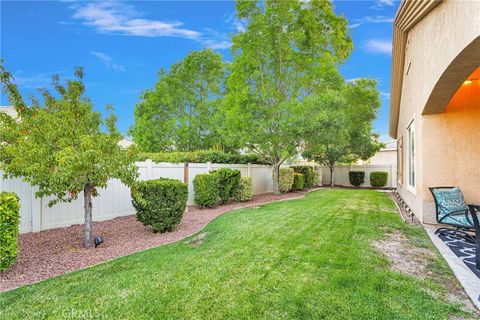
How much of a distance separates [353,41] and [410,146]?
854cm

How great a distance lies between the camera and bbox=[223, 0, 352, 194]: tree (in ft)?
42.4

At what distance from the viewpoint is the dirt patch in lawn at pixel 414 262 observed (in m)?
3.33

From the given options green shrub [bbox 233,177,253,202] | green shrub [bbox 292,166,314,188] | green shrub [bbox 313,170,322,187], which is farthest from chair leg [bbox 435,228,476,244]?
green shrub [bbox 313,170,322,187]

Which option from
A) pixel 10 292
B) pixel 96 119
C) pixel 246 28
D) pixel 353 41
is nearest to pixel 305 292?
pixel 10 292

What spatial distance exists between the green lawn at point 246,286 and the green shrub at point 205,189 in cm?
458

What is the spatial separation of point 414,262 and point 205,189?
7.15 metres

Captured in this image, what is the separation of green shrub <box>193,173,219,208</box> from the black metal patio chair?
6.74 metres

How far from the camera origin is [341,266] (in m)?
4.28

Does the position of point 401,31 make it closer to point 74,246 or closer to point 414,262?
point 414,262

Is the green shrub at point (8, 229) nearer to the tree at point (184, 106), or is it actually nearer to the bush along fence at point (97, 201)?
the bush along fence at point (97, 201)

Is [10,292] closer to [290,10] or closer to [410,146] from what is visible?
[410,146]

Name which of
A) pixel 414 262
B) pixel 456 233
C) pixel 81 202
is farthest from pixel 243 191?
pixel 414 262

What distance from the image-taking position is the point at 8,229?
404 centimetres

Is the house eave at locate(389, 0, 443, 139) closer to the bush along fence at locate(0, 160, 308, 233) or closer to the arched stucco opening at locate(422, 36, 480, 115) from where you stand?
the arched stucco opening at locate(422, 36, 480, 115)
